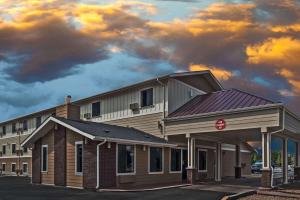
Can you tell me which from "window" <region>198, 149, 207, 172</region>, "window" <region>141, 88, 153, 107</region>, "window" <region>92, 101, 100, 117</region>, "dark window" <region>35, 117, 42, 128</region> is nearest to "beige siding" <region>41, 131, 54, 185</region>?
"window" <region>141, 88, 153, 107</region>

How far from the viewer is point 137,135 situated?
2939 cm

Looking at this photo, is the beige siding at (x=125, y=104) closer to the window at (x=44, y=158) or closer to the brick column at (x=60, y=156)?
the brick column at (x=60, y=156)

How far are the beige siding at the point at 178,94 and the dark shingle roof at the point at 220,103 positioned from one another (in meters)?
0.40

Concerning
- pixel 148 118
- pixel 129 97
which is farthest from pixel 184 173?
pixel 129 97

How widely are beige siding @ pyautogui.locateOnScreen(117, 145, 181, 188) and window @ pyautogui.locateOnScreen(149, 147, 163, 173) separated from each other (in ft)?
1.26

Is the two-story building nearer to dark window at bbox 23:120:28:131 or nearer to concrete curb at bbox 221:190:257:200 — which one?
concrete curb at bbox 221:190:257:200

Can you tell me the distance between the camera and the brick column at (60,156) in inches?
1073

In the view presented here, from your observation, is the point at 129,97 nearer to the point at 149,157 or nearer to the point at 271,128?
the point at 149,157

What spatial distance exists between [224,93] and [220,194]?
36.0 feet

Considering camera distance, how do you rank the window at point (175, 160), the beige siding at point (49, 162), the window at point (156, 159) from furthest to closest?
the window at point (175, 160) → the window at point (156, 159) → the beige siding at point (49, 162)

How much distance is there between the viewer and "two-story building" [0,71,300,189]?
81.1ft

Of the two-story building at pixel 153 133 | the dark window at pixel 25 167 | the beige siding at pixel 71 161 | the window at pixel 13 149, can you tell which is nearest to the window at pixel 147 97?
the two-story building at pixel 153 133

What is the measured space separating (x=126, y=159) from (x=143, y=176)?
6.90 feet

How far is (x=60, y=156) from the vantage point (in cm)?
2767
